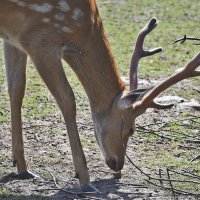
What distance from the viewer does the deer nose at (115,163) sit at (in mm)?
6785

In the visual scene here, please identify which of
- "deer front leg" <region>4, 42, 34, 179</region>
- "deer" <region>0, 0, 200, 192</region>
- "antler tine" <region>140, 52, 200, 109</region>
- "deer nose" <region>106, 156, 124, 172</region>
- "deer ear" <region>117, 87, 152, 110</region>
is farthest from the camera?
"deer front leg" <region>4, 42, 34, 179</region>

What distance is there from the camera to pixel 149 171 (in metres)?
7.13

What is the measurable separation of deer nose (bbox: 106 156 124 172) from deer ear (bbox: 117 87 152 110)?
1.52 feet

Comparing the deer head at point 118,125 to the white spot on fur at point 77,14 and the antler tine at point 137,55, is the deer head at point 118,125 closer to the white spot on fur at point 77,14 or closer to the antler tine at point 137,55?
the antler tine at point 137,55

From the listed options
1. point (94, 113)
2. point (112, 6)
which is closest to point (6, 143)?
point (94, 113)

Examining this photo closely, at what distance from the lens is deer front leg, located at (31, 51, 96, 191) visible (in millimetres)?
6453

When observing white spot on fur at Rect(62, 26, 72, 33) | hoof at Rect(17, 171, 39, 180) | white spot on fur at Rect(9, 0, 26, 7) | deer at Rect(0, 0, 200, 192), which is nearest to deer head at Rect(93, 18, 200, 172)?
deer at Rect(0, 0, 200, 192)

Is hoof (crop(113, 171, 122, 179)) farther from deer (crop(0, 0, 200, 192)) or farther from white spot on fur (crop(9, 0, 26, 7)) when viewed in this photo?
white spot on fur (crop(9, 0, 26, 7))

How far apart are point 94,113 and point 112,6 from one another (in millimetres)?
7833

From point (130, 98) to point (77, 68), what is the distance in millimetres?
525

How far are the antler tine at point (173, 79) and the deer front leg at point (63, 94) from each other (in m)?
0.62

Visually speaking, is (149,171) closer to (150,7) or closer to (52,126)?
(52,126)

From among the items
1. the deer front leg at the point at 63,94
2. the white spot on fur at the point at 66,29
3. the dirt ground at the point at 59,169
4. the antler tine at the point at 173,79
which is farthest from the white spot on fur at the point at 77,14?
the dirt ground at the point at 59,169

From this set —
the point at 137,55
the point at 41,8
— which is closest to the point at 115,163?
the point at 137,55
